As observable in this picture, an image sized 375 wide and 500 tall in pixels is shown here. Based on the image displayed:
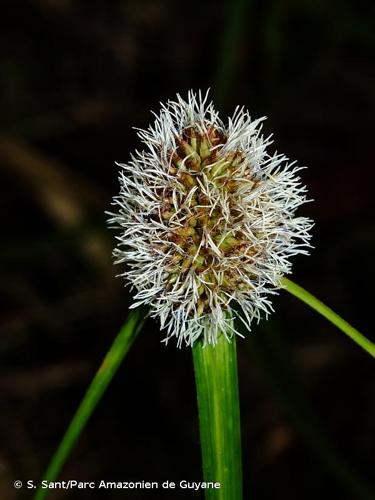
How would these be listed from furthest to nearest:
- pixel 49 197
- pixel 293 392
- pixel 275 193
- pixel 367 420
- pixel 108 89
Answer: pixel 108 89 → pixel 49 197 → pixel 367 420 → pixel 293 392 → pixel 275 193

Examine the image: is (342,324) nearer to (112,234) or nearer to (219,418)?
(219,418)

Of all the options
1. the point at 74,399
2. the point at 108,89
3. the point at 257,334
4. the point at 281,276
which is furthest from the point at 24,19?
the point at 281,276

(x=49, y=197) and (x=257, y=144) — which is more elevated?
(x=49, y=197)

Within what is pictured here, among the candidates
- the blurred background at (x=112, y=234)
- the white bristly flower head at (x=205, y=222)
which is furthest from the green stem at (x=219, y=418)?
the blurred background at (x=112, y=234)

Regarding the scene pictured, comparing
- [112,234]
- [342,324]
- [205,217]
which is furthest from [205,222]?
[112,234]

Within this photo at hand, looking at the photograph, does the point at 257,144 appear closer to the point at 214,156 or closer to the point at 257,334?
the point at 214,156

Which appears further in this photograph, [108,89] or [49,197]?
[108,89]

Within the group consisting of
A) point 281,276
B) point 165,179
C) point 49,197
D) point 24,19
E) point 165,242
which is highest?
point 24,19
